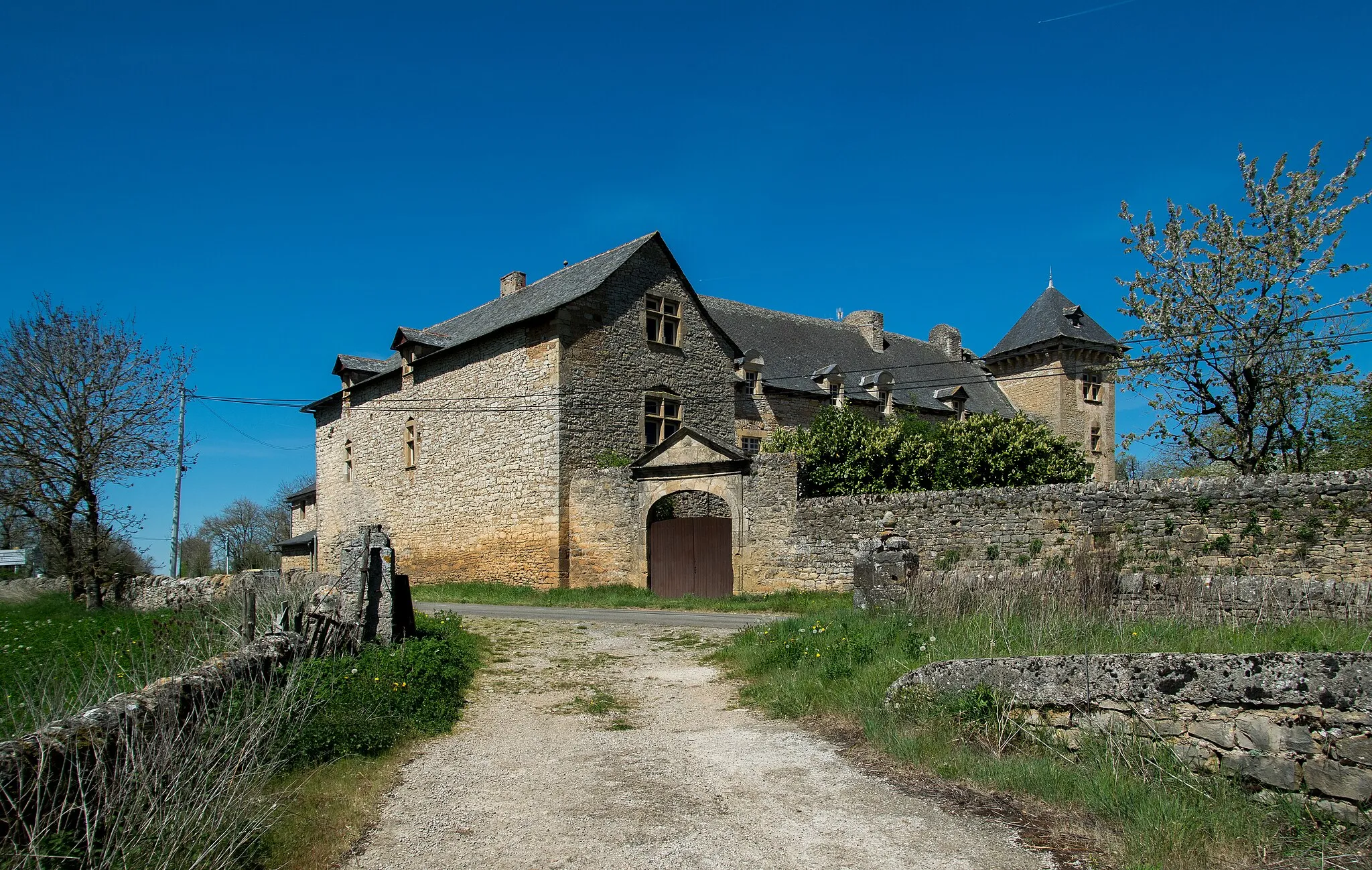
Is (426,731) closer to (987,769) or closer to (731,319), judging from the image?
(987,769)

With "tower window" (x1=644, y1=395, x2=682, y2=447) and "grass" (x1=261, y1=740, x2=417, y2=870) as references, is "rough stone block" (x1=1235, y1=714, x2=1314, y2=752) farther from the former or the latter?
"tower window" (x1=644, y1=395, x2=682, y2=447)

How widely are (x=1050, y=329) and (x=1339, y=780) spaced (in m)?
36.4

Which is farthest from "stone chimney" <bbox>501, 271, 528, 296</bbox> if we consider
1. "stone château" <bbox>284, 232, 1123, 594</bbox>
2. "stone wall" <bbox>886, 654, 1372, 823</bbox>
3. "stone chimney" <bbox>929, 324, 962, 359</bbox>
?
"stone wall" <bbox>886, 654, 1372, 823</bbox>

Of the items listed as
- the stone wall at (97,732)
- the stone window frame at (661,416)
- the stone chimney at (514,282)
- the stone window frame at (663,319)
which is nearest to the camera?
the stone wall at (97,732)

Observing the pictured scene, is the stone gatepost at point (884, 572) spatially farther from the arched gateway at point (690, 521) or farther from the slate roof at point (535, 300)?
the slate roof at point (535, 300)

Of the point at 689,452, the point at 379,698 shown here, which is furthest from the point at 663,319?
the point at 379,698

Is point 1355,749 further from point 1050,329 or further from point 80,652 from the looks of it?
point 1050,329

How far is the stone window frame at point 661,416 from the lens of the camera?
24906mm

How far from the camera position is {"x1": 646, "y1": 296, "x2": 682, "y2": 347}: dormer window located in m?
25.3

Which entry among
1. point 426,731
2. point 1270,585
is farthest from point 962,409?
point 426,731

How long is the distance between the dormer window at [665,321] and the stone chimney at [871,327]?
13768 millimetres

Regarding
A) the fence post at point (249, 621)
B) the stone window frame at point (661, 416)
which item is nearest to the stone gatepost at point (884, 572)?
the fence post at point (249, 621)

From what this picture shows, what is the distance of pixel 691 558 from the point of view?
2127cm

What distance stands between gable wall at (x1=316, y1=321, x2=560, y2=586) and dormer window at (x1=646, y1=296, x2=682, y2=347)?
3.34 metres
